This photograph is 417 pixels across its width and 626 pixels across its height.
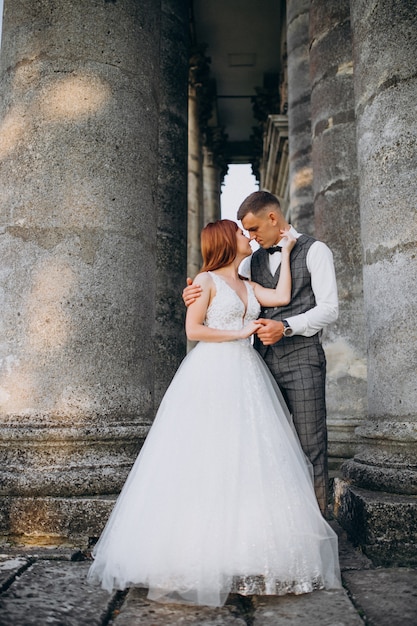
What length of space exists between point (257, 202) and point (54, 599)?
2438mm

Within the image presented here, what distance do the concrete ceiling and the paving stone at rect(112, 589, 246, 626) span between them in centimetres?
1424

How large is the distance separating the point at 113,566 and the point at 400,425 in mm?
1957

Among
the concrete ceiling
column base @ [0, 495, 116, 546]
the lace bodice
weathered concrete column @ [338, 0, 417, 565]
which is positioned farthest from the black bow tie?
the concrete ceiling

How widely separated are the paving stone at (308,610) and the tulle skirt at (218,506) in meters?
0.06

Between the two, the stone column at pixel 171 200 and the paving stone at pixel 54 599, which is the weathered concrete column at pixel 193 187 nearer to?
the stone column at pixel 171 200

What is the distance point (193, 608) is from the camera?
8.47 feet

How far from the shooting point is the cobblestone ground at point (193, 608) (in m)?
2.39

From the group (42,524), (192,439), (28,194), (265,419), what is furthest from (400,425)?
(28,194)

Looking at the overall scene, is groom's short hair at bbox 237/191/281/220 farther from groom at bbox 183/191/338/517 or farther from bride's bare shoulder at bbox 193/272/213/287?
bride's bare shoulder at bbox 193/272/213/287

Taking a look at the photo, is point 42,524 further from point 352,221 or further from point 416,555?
point 352,221

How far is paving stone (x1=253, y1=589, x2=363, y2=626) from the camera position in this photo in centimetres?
238

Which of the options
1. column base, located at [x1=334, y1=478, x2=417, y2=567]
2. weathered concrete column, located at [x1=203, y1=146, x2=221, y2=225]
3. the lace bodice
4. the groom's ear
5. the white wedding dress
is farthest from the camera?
weathered concrete column, located at [x1=203, y1=146, x2=221, y2=225]

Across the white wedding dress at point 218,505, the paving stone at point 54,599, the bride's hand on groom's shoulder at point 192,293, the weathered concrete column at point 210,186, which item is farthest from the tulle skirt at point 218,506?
the weathered concrete column at point 210,186

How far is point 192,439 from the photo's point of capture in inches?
118
